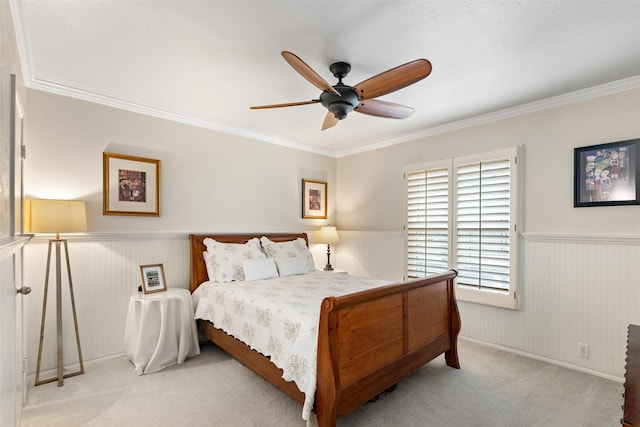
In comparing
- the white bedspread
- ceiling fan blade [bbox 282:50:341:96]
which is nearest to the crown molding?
the white bedspread

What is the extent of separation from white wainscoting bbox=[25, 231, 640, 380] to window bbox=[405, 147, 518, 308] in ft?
0.67

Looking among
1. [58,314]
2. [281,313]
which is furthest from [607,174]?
[58,314]

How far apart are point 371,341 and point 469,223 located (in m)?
2.13

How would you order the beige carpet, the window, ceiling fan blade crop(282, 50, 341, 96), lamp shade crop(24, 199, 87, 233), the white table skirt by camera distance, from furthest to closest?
the window, the white table skirt, lamp shade crop(24, 199, 87, 233), the beige carpet, ceiling fan blade crop(282, 50, 341, 96)

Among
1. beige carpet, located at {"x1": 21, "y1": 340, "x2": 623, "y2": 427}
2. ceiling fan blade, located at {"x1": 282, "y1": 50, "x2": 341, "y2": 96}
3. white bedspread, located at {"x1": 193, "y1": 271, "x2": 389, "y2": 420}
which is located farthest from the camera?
beige carpet, located at {"x1": 21, "y1": 340, "x2": 623, "y2": 427}

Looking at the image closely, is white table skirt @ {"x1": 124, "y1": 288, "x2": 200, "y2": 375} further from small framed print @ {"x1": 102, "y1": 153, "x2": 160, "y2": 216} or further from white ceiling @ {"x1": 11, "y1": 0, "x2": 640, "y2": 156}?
white ceiling @ {"x1": 11, "y1": 0, "x2": 640, "y2": 156}

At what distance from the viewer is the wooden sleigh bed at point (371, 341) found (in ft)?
6.32

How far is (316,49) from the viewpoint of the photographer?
2277mm

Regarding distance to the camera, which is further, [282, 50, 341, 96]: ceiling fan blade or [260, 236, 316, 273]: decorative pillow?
[260, 236, 316, 273]: decorative pillow

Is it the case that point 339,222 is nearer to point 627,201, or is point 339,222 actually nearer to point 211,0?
point 627,201

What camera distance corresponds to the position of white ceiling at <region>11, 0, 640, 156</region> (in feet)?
6.14

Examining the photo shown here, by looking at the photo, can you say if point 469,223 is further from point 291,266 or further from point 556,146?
point 291,266

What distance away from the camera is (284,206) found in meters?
4.67

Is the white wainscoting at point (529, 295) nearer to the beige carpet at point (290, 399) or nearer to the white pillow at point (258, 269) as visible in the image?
the beige carpet at point (290, 399)
